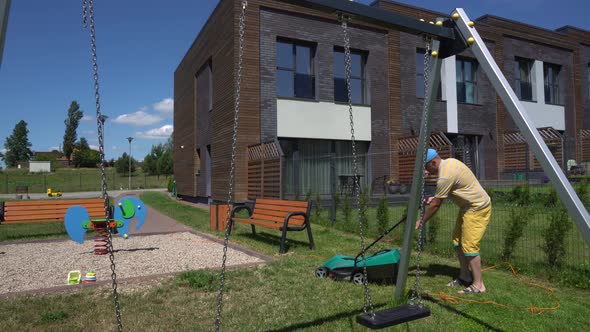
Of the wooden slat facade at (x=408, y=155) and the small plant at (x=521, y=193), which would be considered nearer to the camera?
the small plant at (x=521, y=193)

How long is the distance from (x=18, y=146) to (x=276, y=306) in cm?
6936

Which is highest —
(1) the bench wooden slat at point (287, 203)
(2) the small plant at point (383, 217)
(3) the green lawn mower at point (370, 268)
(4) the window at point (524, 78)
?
(4) the window at point (524, 78)

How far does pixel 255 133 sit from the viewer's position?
16.1m

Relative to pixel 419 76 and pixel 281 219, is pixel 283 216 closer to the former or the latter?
pixel 281 219

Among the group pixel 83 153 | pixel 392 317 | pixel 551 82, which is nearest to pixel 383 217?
pixel 392 317

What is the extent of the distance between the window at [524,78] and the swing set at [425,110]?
71.6 ft

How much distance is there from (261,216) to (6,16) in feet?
23.1

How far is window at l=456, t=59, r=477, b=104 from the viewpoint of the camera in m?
21.3

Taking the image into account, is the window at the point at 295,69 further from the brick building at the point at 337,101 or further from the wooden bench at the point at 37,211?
the wooden bench at the point at 37,211

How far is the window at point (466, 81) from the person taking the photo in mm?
21344

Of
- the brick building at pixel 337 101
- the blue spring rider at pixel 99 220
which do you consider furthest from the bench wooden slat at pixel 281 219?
the brick building at pixel 337 101

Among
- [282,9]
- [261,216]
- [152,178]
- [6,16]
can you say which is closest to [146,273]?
[261,216]

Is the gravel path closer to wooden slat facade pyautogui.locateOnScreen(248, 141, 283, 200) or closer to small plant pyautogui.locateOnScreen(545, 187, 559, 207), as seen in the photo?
wooden slat facade pyautogui.locateOnScreen(248, 141, 283, 200)

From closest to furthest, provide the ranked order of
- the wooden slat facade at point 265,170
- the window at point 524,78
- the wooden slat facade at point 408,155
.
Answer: the wooden slat facade at point 265,170, the wooden slat facade at point 408,155, the window at point 524,78
